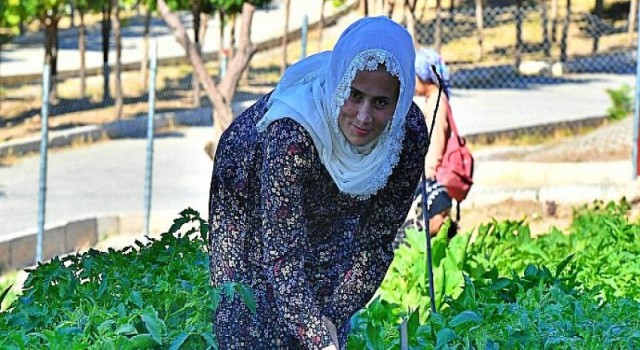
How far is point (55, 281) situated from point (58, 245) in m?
6.43

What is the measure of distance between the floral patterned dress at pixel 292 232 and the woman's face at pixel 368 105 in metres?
0.11

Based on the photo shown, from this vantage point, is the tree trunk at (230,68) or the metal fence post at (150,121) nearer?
the metal fence post at (150,121)

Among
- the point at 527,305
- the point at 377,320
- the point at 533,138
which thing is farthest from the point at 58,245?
the point at 533,138

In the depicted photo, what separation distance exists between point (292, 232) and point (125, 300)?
47.4 inches

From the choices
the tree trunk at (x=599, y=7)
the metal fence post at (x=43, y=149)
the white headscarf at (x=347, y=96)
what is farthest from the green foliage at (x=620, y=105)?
the white headscarf at (x=347, y=96)

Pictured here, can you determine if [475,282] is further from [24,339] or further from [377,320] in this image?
[24,339]

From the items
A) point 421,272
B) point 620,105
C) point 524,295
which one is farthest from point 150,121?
point 620,105

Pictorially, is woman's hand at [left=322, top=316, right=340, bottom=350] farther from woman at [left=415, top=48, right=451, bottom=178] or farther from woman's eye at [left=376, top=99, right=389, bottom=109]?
woman at [left=415, top=48, right=451, bottom=178]

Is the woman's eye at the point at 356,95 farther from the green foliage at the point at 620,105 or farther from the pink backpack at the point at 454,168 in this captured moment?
the green foliage at the point at 620,105

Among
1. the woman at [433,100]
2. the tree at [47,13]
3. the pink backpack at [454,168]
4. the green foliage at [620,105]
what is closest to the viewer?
the woman at [433,100]

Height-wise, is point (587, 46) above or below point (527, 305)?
below

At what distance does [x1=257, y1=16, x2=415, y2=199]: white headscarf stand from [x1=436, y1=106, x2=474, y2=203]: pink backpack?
12.3 feet

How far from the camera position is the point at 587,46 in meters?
31.9

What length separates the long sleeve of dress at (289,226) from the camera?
327 centimetres
